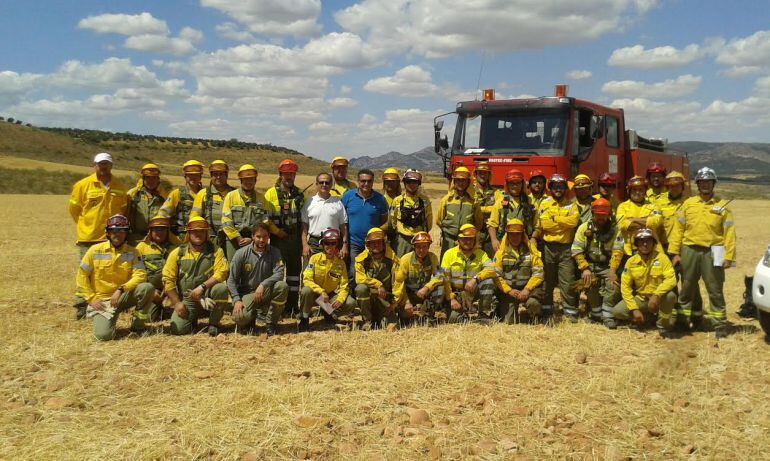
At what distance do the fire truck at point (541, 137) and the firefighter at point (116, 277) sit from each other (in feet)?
16.6

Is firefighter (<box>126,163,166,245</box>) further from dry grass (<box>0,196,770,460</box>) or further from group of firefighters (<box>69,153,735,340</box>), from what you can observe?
dry grass (<box>0,196,770,460</box>)

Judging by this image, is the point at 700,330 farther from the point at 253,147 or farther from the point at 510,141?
the point at 253,147

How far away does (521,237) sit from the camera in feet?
23.9

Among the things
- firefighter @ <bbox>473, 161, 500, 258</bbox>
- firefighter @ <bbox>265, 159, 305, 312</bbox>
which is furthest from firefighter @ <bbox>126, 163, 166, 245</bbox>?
firefighter @ <bbox>473, 161, 500, 258</bbox>

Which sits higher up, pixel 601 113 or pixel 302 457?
pixel 601 113

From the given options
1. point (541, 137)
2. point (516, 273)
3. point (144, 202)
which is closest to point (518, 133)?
point (541, 137)

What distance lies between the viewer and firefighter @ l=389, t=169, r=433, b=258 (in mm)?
7477

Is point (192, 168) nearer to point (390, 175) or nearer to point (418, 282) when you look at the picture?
point (390, 175)

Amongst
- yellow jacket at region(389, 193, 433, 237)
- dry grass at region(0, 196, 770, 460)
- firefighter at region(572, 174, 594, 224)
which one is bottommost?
dry grass at region(0, 196, 770, 460)

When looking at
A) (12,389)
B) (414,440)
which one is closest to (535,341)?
(414,440)

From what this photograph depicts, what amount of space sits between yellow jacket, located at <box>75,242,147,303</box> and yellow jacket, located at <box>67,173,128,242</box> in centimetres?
66

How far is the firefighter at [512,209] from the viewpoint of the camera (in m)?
7.47

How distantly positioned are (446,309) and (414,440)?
3467 millimetres

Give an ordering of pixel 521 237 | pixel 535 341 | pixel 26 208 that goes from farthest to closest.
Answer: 1. pixel 26 208
2. pixel 521 237
3. pixel 535 341
